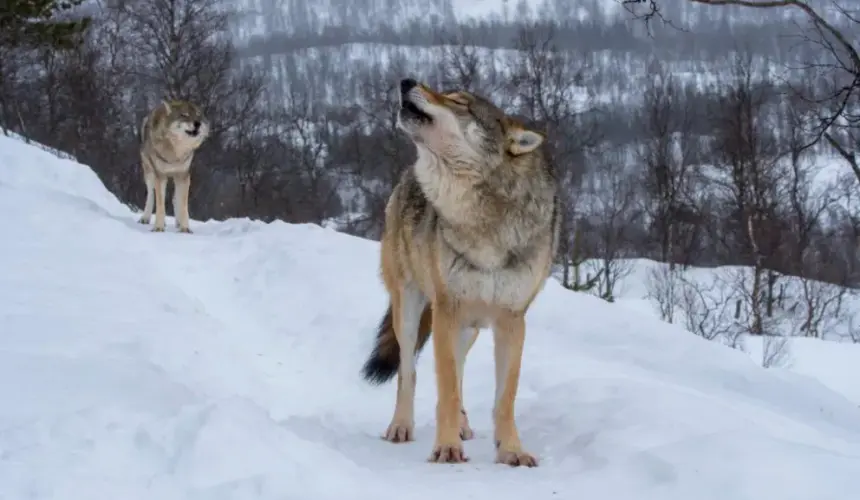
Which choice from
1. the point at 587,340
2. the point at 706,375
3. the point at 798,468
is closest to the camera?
the point at 798,468

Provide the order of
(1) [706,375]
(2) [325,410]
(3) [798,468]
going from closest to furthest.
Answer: (3) [798,468]
(2) [325,410]
(1) [706,375]

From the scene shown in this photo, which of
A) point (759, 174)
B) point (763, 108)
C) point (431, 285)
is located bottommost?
point (759, 174)

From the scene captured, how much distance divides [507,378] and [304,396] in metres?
2.06

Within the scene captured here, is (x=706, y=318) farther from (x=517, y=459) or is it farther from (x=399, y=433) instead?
(x=517, y=459)

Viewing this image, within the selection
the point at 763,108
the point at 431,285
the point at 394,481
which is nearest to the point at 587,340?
the point at 431,285

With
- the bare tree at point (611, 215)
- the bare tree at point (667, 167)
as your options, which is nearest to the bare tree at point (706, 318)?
the bare tree at point (611, 215)

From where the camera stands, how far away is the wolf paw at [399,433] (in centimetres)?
473

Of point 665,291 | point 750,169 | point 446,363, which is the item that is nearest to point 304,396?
point 446,363

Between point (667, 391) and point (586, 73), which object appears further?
point (586, 73)

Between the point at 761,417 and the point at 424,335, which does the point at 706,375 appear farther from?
the point at 424,335

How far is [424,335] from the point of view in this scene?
520 cm

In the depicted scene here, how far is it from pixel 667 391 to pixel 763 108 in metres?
27.4

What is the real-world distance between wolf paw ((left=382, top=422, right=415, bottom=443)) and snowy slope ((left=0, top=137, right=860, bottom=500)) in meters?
0.07

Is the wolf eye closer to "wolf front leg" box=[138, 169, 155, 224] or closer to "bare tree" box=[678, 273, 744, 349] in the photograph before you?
"wolf front leg" box=[138, 169, 155, 224]
